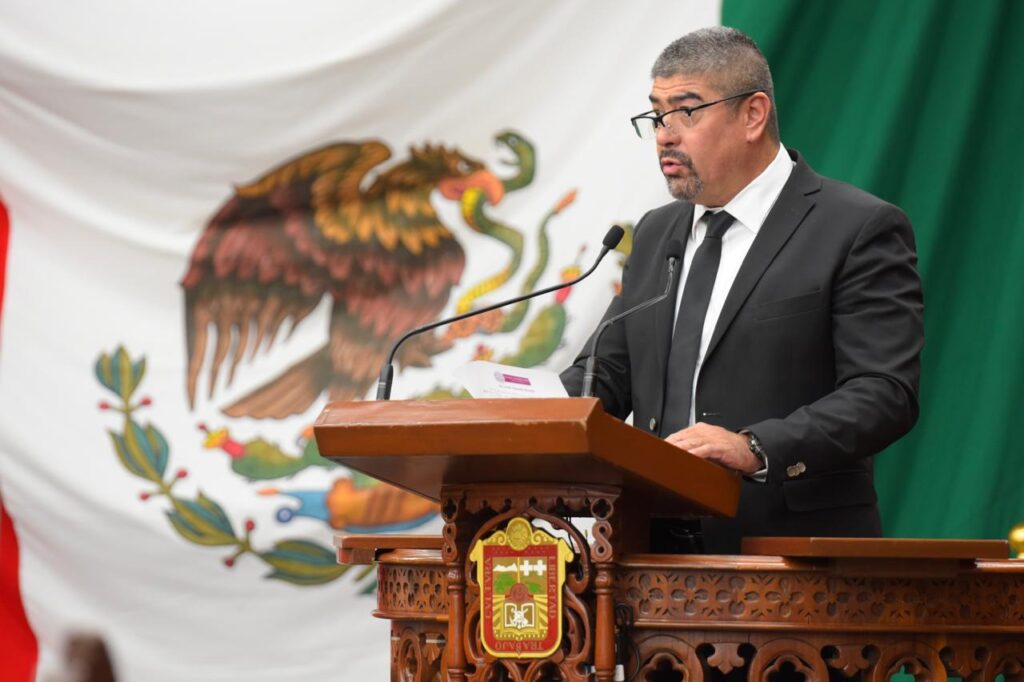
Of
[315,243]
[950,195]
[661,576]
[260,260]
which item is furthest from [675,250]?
[260,260]

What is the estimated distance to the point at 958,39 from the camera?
137 inches

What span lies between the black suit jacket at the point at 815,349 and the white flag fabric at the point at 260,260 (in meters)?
1.20

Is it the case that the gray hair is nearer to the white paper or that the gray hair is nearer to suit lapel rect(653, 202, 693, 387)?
suit lapel rect(653, 202, 693, 387)

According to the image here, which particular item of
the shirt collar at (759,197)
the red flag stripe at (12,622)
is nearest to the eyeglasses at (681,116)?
the shirt collar at (759,197)

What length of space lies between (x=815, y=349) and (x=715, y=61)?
584mm

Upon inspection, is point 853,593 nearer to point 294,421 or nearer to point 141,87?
point 294,421

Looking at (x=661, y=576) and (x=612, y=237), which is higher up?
(x=612, y=237)

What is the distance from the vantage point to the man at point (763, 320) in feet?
6.97

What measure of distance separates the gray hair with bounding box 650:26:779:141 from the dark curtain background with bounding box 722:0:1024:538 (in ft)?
3.31

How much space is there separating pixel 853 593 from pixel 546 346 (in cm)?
190

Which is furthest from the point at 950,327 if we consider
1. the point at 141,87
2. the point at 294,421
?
the point at 141,87

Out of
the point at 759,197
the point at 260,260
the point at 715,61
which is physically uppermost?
the point at 715,61

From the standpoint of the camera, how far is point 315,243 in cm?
390

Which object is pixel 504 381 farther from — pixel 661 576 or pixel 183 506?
pixel 183 506
